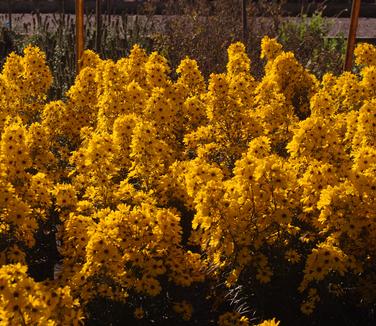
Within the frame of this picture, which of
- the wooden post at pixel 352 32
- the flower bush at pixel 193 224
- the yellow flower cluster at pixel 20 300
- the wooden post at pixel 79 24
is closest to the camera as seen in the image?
the yellow flower cluster at pixel 20 300

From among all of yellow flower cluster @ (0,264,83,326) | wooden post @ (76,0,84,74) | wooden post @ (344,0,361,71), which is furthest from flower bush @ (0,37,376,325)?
wooden post @ (344,0,361,71)

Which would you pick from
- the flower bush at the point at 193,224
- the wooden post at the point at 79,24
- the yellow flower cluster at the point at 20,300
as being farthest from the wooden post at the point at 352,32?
the yellow flower cluster at the point at 20,300

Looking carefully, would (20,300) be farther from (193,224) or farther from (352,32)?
(352,32)

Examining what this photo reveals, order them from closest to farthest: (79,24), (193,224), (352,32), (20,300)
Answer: (20,300) → (193,224) → (79,24) → (352,32)

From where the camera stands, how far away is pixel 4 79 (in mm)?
6547

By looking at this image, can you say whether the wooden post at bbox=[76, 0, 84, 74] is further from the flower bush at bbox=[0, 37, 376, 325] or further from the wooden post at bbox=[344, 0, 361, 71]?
the wooden post at bbox=[344, 0, 361, 71]

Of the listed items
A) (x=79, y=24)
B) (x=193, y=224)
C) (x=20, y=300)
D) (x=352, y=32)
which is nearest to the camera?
(x=20, y=300)

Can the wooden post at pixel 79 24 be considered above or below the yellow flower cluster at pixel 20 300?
above

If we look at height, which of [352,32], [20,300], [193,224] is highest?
[352,32]

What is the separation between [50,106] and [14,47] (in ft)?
13.4

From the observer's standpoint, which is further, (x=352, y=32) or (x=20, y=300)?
(x=352, y=32)

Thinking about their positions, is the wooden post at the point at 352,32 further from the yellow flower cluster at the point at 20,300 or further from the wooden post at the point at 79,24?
the yellow flower cluster at the point at 20,300

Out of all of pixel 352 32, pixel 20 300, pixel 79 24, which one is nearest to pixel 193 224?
pixel 20 300

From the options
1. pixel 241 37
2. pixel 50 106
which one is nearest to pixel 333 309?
pixel 50 106
